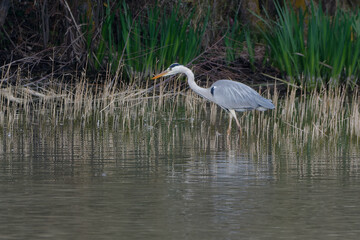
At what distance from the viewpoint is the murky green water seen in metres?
5.30

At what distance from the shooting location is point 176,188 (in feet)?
22.3

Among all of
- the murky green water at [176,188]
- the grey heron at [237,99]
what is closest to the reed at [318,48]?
the grey heron at [237,99]

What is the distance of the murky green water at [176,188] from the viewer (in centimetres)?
530

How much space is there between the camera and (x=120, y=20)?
18.1 metres

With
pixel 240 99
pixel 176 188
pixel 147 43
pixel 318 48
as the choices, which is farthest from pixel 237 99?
pixel 176 188

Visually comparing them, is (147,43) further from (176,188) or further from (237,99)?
(176,188)

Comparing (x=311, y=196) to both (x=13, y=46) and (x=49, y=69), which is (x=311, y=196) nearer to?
(x=49, y=69)

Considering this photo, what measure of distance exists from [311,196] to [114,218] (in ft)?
5.17

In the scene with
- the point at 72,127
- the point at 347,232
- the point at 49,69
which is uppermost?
the point at 49,69

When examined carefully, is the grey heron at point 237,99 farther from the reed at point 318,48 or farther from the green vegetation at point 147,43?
the green vegetation at point 147,43

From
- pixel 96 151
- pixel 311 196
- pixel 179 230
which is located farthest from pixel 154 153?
pixel 179 230

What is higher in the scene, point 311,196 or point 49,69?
point 49,69

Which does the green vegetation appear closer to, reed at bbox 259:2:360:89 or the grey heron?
reed at bbox 259:2:360:89

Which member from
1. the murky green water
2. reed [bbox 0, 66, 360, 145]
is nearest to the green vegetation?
reed [bbox 0, 66, 360, 145]
